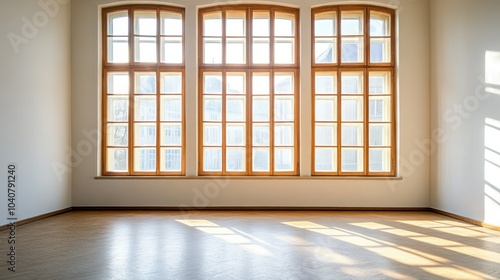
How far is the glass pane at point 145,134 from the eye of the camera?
306 inches

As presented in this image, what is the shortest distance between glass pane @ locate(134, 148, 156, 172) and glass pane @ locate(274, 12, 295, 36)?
137 inches

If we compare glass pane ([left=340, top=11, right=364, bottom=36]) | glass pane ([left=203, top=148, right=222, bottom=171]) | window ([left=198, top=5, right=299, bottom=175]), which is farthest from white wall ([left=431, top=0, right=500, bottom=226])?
glass pane ([left=203, top=148, right=222, bottom=171])

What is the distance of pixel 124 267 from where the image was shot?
12.7ft

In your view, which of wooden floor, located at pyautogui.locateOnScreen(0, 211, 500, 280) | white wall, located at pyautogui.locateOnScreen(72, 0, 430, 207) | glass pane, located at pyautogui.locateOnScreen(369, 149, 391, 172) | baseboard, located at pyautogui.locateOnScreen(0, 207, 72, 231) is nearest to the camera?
wooden floor, located at pyautogui.locateOnScreen(0, 211, 500, 280)

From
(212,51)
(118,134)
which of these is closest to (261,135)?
(212,51)

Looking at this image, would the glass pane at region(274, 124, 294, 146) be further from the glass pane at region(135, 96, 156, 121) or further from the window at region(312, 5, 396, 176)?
the glass pane at region(135, 96, 156, 121)

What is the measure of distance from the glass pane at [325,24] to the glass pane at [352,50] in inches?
13.1

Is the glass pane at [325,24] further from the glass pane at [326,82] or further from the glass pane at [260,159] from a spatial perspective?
the glass pane at [260,159]

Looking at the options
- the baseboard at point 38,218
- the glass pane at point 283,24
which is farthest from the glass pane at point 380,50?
the baseboard at point 38,218

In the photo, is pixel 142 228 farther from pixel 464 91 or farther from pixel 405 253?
pixel 464 91

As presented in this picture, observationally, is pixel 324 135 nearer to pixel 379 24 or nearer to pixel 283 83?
pixel 283 83

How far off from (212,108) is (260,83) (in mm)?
1089

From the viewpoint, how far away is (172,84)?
778 centimetres

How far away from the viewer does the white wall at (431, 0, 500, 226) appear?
5773 mm
